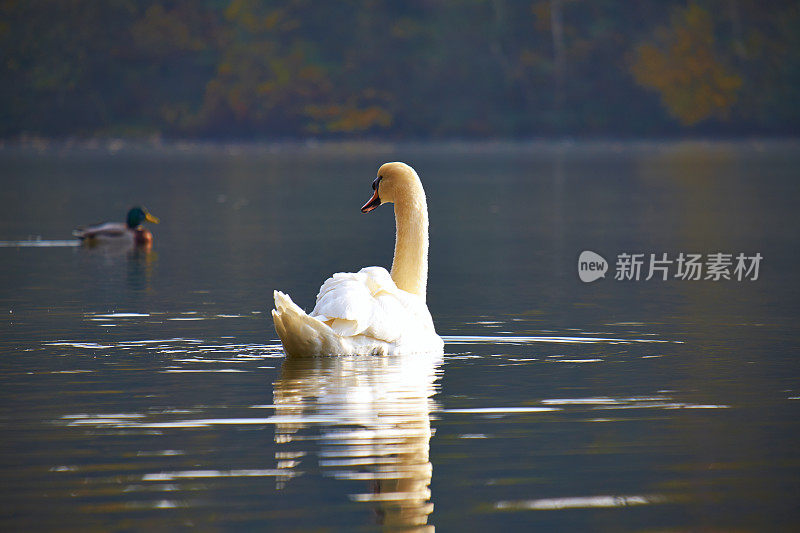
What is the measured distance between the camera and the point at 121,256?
70.7 feet

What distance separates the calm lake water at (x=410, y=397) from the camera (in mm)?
6859

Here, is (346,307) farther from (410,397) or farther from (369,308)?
(410,397)

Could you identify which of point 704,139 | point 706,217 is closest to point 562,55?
point 704,139

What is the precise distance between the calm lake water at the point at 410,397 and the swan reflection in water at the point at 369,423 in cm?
2

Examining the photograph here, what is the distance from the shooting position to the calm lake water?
22.5ft

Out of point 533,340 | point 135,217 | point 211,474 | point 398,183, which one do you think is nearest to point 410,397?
point 211,474

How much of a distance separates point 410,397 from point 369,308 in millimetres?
1267

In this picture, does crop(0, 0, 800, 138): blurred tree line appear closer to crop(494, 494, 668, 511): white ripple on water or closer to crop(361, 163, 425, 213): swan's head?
crop(361, 163, 425, 213): swan's head

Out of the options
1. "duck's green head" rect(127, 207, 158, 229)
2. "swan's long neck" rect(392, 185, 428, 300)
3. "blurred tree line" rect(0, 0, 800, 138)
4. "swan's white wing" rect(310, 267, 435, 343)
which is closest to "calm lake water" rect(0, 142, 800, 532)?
"swan's white wing" rect(310, 267, 435, 343)

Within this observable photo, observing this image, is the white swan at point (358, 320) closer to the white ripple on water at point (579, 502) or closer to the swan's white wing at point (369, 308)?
the swan's white wing at point (369, 308)

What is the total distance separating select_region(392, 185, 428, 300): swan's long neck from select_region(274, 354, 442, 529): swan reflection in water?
98 centimetres

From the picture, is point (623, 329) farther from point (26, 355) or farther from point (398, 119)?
point (398, 119)

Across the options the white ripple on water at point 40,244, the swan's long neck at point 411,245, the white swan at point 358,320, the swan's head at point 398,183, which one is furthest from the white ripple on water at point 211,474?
Answer: the white ripple on water at point 40,244

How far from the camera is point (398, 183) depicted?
12.4 m
